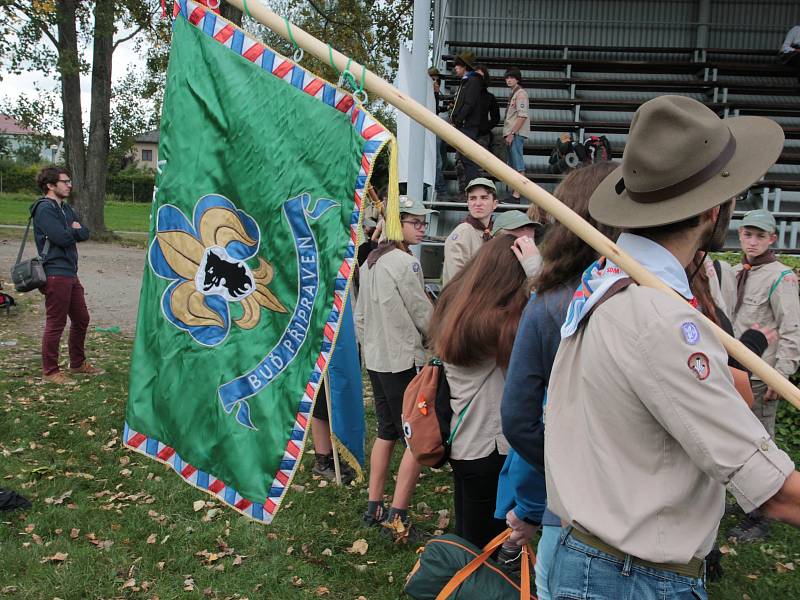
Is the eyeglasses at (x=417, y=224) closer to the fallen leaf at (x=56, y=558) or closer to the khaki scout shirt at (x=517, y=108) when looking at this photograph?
the fallen leaf at (x=56, y=558)

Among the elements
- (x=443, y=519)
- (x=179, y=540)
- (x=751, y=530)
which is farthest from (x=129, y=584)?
(x=751, y=530)

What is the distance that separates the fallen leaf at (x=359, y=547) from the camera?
4617 mm

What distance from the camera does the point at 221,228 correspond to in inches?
109

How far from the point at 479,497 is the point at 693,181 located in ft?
7.11

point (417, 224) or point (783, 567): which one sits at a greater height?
point (417, 224)

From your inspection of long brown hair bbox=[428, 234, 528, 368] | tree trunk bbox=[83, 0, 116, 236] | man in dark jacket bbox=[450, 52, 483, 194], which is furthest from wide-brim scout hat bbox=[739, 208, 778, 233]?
tree trunk bbox=[83, 0, 116, 236]

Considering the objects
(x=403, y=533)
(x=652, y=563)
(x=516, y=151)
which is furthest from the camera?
(x=516, y=151)

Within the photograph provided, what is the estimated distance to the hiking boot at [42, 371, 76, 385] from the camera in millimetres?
8000

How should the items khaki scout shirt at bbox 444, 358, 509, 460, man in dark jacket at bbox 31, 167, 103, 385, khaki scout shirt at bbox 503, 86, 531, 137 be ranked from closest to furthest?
khaki scout shirt at bbox 444, 358, 509, 460, man in dark jacket at bbox 31, 167, 103, 385, khaki scout shirt at bbox 503, 86, 531, 137

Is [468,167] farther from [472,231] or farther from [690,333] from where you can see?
[690,333]

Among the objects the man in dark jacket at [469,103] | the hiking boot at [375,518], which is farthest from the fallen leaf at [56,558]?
the man in dark jacket at [469,103]

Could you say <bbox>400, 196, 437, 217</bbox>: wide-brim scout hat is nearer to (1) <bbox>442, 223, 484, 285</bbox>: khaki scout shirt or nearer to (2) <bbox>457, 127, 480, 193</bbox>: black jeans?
(1) <bbox>442, 223, 484, 285</bbox>: khaki scout shirt

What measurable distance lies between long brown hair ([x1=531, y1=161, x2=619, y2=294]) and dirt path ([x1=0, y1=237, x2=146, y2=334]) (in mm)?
9478

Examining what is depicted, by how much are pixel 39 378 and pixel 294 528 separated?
456 centimetres
